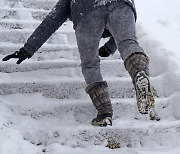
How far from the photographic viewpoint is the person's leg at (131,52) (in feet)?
6.82

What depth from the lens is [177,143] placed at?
2455 mm

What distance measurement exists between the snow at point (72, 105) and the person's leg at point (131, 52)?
0.42 meters

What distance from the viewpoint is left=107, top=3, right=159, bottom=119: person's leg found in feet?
6.82

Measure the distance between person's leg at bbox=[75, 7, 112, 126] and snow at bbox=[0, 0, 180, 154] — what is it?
4.0 inches

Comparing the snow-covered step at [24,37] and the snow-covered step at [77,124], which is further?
the snow-covered step at [24,37]

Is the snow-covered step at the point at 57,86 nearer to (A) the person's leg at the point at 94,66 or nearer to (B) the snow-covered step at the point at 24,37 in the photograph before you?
(A) the person's leg at the point at 94,66

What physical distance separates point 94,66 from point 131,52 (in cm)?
37

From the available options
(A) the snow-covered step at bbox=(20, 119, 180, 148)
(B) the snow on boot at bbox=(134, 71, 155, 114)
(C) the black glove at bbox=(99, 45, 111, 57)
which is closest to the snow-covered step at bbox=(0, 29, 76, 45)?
(C) the black glove at bbox=(99, 45, 111, 57)

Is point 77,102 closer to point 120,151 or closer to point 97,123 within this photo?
point 97,123

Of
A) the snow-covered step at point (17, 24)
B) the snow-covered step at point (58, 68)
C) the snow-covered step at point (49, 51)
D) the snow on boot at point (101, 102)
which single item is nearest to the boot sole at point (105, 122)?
the snow on boot at point (101, 102)

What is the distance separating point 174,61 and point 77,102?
913mm

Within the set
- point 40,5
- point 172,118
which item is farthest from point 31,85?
point 40,5

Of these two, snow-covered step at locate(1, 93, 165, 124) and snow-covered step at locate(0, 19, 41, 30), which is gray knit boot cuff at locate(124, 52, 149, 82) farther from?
snow-covered step at locate(0, 19, 41, 30)

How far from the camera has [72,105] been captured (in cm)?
269
